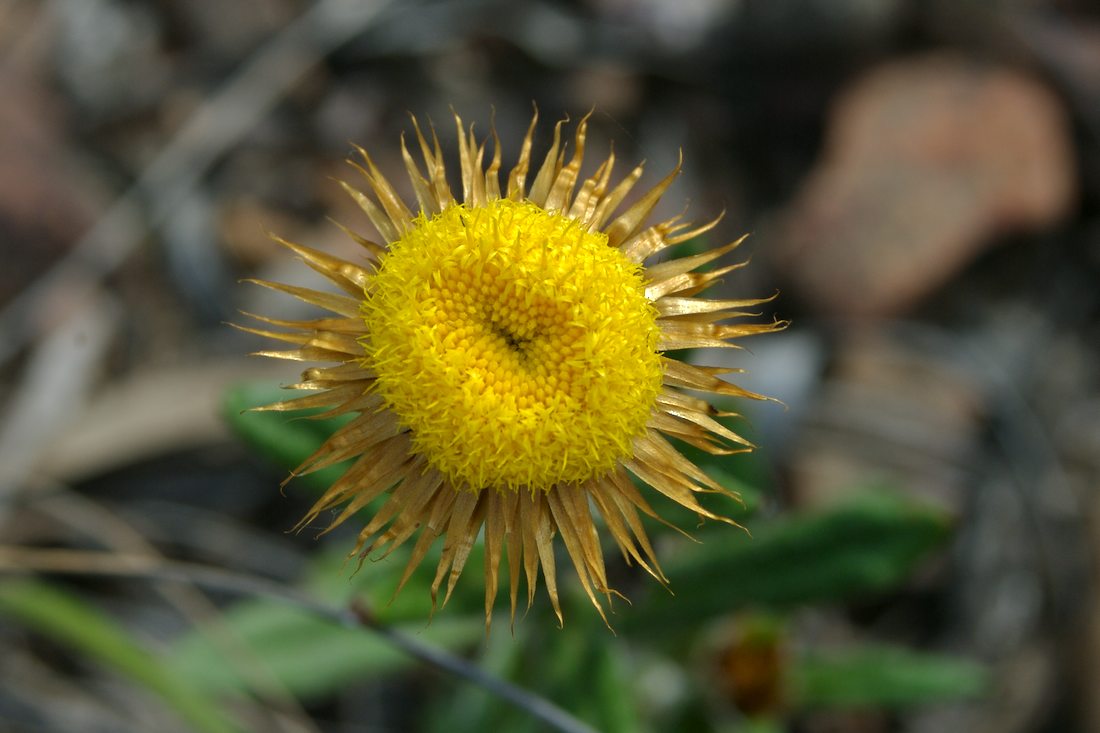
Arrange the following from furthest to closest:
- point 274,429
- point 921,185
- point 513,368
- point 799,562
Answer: point 921,185, point 799,562, point 274,429, point 513,368

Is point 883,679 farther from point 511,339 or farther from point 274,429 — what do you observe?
point 274,429

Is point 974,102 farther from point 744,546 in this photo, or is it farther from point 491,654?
point 491,654

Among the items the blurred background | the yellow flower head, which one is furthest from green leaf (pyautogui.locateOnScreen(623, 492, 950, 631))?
the yellow flower head

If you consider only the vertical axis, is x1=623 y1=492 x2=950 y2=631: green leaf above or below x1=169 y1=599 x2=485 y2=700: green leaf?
above

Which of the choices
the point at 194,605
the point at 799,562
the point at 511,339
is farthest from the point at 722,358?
the point at 194,605

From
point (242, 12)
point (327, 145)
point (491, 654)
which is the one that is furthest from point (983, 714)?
point (242, 12)

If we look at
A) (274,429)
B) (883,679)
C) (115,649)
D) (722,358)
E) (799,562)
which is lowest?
(115,649)

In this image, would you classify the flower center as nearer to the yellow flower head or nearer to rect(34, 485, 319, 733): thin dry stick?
the yellow flower head
